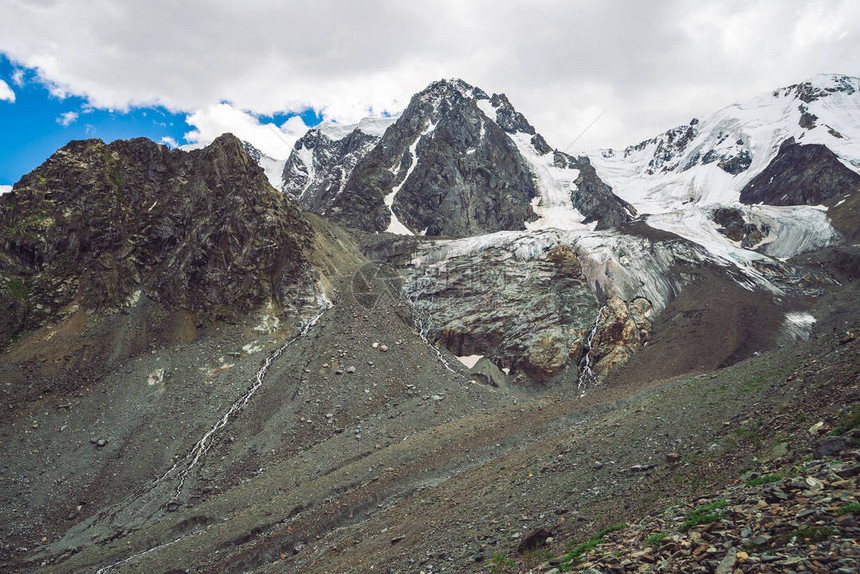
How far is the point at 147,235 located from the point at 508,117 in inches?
6481

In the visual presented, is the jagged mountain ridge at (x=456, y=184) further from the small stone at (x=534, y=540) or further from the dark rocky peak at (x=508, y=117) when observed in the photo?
the small stone at (x=534, y=540)

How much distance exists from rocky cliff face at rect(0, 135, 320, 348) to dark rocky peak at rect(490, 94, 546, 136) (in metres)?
145

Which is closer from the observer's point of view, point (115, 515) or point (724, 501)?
point (724, 501)

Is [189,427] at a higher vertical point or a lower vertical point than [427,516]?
higher

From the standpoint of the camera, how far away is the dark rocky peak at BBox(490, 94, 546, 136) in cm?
18950

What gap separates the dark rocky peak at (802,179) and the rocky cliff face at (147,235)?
417 feet

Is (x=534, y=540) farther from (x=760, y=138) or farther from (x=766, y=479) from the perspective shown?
(x=760, y=138)

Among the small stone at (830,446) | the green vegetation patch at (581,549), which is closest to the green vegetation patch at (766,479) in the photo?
the small stone at (830,446)

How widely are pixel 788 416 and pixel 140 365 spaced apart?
170 ft

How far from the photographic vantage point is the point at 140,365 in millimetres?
45500

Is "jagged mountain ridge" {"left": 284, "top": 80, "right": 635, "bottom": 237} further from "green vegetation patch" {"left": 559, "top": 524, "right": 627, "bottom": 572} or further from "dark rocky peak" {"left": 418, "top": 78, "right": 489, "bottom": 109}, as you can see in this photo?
"green vegetation patch" {"left": 559, "top": 524, "right": 627, "bottom": 572}

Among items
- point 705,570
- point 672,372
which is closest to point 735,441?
point 705,570

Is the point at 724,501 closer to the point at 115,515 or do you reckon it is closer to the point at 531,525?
the point at 531,525

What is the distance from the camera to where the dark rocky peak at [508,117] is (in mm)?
189500
